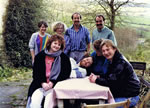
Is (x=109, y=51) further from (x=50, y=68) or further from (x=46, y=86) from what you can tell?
(x=46, y=86)

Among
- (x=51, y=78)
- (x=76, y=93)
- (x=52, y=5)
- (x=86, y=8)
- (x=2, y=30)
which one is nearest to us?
(x=76, y=93)

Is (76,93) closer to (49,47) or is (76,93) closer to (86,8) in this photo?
(49,47)

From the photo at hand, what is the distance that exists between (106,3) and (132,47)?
199 centimetres

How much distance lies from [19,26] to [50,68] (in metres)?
5.02

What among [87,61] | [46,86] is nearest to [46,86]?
[46,86]

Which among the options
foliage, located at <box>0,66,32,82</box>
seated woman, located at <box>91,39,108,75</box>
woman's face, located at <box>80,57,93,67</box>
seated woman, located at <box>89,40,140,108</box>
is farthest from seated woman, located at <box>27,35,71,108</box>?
foliage, located at <box>0,66,32,82</box>

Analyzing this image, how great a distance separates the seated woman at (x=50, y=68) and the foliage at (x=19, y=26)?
481cm

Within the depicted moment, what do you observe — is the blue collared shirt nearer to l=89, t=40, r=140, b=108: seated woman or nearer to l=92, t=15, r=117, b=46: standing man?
l=92, t=15, r=117, b=46: standing man

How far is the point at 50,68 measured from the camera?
329 centimetres

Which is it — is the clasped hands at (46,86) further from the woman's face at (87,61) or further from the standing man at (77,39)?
the standing man at (77,39)

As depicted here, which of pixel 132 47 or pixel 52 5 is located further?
pixel 52 5

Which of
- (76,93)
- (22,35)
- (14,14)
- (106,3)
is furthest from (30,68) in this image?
(76,93)

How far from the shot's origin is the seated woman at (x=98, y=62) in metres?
3.49

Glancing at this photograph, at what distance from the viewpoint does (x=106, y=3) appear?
305 inches
